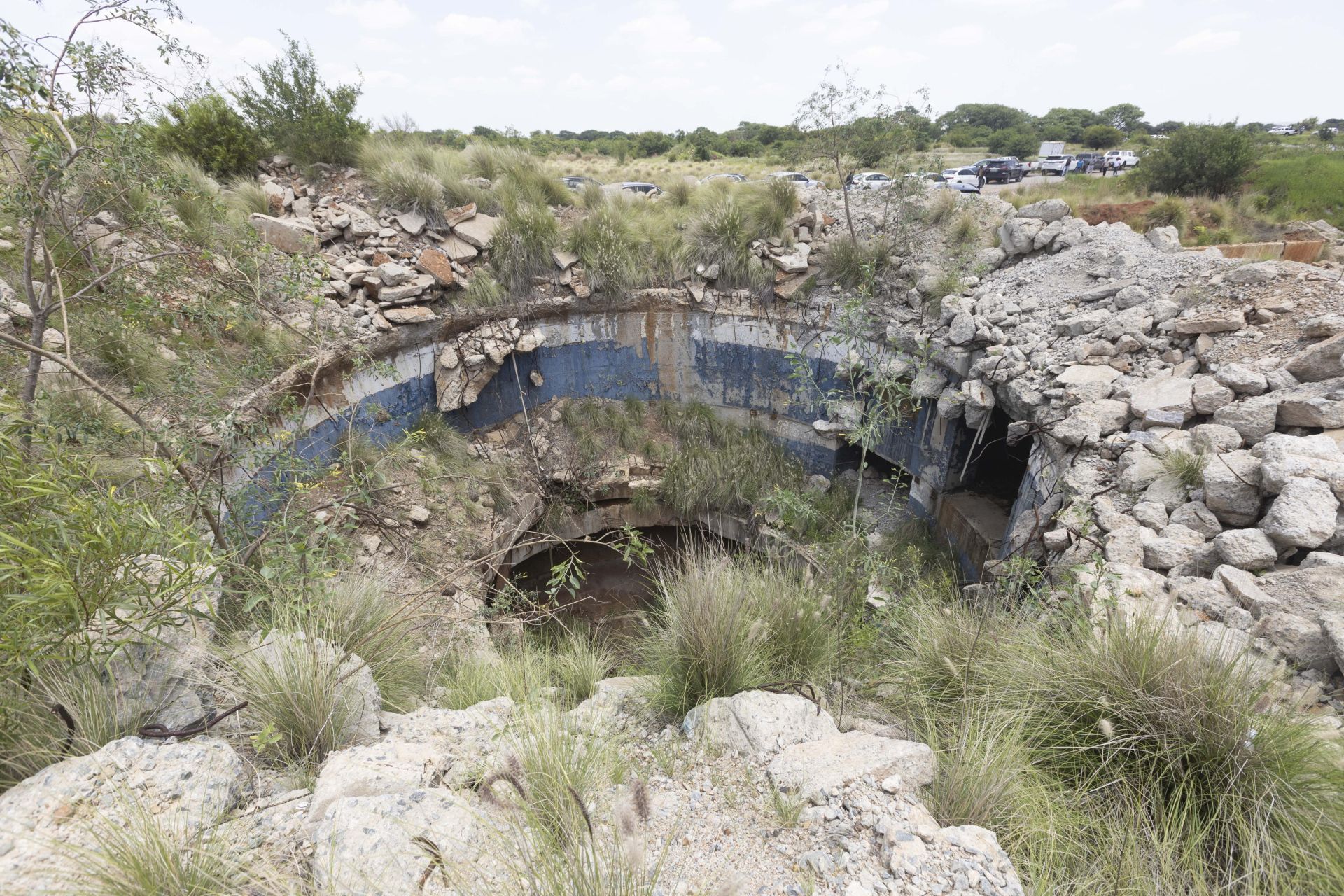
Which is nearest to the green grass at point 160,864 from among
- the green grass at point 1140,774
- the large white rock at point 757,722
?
the large white rock at point 757,722

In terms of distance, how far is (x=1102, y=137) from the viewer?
33031 millimetres

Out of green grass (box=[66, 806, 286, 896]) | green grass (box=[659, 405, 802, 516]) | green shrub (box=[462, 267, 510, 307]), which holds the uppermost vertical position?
green shrub (box=[462, 267, 510, 307])

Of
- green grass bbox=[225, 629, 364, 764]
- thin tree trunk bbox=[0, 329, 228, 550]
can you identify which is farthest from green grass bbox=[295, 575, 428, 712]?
thin tree trunk bbox=[0, 329, 228, 550]

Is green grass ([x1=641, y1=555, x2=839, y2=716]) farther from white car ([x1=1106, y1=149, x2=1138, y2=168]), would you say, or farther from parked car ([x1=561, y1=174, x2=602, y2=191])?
white car ([x1=1106, y1=149, x2=1138, y2=168])

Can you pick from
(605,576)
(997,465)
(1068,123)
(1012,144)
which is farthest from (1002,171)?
(1068,123)

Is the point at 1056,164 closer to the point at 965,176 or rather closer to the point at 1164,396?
the point at 965,176

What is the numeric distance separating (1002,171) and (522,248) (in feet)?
57.5

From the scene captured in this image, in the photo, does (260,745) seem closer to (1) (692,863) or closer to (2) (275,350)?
(1) (692,863)

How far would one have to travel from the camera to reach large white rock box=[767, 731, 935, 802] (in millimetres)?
1796

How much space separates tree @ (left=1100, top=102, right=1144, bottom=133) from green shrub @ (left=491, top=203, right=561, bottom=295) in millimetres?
52148

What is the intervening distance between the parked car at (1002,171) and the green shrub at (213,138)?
1910 cm

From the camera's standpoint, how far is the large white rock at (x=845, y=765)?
180 cm

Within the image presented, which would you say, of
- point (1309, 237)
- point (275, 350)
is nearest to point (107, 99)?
point (275, 350)

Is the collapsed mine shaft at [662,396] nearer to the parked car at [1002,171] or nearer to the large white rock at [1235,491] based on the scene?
the large white rock at [1235,491]
